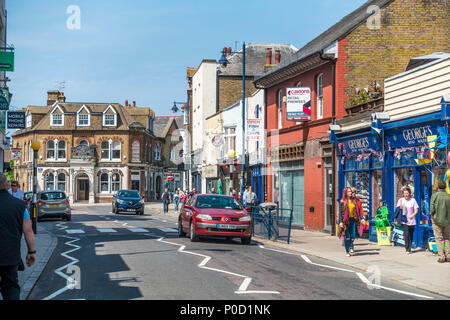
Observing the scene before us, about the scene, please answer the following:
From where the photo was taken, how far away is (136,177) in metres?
70.8

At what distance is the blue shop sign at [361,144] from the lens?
819 inches

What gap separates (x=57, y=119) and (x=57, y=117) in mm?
225

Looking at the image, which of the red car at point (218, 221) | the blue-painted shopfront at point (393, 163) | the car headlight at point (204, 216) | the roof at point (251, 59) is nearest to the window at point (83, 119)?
the roof at point (251, 59)

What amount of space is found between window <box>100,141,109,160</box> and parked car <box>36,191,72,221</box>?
3832 cm

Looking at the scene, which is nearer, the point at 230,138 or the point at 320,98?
the point at 320,98

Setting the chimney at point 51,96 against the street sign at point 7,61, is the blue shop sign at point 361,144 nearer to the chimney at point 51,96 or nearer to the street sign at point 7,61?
the street sign at point 7,61

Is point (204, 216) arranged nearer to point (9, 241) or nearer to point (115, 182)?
point (9, 241)

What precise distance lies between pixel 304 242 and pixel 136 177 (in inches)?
2044

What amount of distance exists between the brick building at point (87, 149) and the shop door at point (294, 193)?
40589 mm

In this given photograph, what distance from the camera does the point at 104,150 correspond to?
69.8 meters

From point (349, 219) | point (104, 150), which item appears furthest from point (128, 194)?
point (104, 150)
